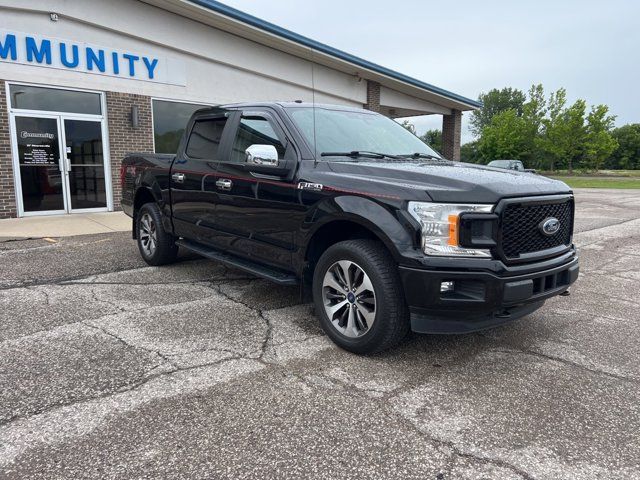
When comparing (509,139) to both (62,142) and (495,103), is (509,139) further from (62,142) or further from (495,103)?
(495,103)

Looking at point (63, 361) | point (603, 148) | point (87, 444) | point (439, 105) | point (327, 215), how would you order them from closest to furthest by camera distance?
point (87, 444) < point (63, 361) < point (327, 215) < point (439, 105) < point (603, 148)

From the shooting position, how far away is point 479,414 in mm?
2922

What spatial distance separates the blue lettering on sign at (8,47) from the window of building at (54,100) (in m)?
0.62

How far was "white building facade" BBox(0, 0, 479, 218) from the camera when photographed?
10.4m

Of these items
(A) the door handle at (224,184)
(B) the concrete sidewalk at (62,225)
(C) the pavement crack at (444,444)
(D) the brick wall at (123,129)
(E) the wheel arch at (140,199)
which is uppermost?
(D) the brick wall at (123,129)

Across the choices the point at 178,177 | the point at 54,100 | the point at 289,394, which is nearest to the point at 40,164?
the point at 54,100

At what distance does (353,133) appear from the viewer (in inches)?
184

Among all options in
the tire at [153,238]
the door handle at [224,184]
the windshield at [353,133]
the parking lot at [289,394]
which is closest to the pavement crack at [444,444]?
the parking lot at [289,394]

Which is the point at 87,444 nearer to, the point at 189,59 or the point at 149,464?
the point at 149,464

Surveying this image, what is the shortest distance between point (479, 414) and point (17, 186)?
10789 mm

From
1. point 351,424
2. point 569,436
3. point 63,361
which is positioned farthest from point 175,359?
point 569,436

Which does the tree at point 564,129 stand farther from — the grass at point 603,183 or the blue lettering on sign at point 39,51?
the blue lettering on sign at point 39,51

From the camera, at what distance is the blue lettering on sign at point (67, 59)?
34.9ft

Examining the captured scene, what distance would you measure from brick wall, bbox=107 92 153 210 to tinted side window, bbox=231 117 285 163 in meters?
7.92
